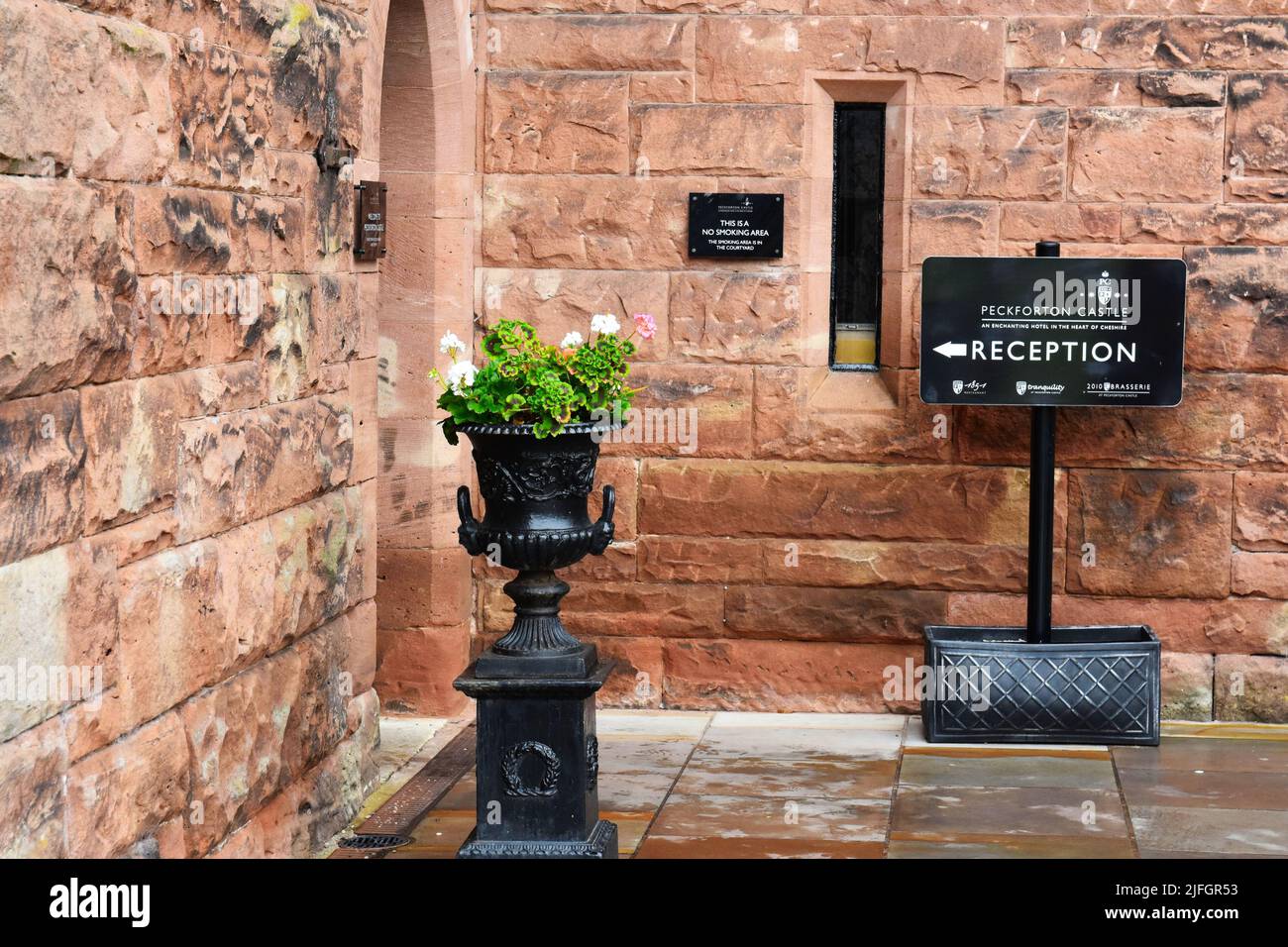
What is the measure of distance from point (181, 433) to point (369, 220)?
2.01 metres

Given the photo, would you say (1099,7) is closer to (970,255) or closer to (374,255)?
(970,255)

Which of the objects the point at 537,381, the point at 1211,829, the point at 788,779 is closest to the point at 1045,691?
the point at 788,779

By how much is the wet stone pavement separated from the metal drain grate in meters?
0.06

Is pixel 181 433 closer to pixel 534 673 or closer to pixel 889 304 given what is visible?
pixel 534 673

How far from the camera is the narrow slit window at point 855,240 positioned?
827cm

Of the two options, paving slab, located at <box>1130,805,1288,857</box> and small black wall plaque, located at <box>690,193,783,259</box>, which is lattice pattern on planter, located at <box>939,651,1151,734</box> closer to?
paving slab, located at <box>1130,805,1288,857</box>

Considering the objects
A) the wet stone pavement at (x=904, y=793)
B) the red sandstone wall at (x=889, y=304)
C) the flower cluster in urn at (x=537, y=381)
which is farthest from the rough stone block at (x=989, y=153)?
the flower cluster in urn at (x=537, y=381)

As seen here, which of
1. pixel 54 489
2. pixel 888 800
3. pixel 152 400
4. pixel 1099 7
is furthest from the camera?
pixel 1099 7

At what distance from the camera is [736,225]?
814 centimetres

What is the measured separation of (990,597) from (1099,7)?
262 cm

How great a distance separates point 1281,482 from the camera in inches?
311

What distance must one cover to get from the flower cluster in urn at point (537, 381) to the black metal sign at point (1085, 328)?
7.83ft

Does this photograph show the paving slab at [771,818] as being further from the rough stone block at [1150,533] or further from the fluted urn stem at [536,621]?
the rough stone block at [1150,533]
